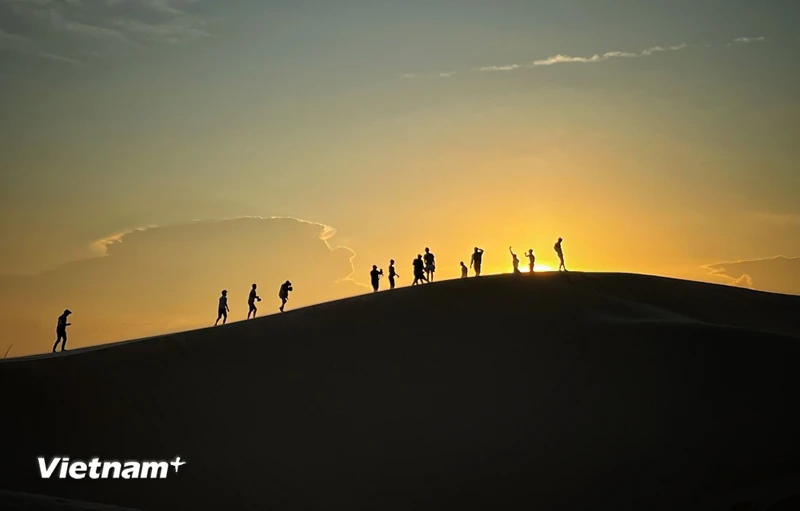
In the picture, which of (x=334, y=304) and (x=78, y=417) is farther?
(x=334, y=304)

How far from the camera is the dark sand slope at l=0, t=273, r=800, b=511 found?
40.7ft

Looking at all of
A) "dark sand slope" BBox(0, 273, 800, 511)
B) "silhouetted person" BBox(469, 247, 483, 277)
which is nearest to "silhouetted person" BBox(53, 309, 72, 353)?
"dark sand slope" BBox(0, 273, 800, 511)

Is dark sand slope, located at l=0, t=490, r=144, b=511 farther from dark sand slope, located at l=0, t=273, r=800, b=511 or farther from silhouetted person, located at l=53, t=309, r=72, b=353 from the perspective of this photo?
silhouetted person, located at l=53, t=309, r=72, b=353

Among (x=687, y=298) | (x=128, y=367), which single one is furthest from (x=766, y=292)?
(x=128, y=367)

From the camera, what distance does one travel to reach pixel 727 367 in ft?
48.9

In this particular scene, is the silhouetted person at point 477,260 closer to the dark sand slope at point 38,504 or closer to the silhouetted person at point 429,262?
the silhouetted person at point 429,262

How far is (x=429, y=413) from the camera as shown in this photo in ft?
48.3

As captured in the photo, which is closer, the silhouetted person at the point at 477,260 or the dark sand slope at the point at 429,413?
the dark sand slope at the point at 429,413

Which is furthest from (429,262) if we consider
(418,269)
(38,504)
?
(38,504)

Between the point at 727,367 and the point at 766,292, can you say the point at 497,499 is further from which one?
the point at 766,292

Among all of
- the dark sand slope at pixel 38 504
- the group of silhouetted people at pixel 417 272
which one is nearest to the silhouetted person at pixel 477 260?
the group of silhouetted people at pixel 417 272

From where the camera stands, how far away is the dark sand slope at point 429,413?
12406mm

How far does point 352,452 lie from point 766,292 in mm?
21065

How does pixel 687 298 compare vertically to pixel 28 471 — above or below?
above
